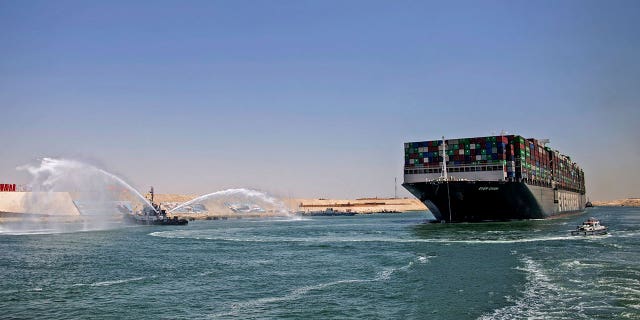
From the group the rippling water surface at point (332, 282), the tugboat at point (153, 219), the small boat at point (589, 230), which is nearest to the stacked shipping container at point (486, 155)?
the small boat at point (589, 230)

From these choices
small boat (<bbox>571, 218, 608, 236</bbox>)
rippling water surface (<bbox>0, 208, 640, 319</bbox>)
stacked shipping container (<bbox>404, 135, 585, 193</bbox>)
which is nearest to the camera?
rippling water surface (<bbox>0, 208, 640, 319</bbox>)

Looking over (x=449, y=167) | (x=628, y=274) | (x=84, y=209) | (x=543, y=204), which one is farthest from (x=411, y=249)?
(x=84, y=209)

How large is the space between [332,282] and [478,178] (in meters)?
73.0

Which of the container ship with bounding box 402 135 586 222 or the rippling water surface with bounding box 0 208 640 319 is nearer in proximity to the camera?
the rippling water surface with bounding box 0 208 640 319

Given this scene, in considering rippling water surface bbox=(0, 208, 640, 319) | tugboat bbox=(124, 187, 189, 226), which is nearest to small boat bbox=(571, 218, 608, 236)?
rippling water surface bbox=(0, 208, 640, 319)

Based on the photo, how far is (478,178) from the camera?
103062 millimetres

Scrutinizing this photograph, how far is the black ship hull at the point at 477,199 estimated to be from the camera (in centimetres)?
9356

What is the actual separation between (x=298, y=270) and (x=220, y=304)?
1327 cm

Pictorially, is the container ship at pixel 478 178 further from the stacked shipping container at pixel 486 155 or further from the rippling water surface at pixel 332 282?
the rippling water surface at pixel 332 282

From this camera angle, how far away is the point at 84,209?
164125 mm

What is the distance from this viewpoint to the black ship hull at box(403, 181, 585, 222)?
9356cm

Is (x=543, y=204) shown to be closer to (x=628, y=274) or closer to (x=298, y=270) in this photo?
(x=628, y=274)

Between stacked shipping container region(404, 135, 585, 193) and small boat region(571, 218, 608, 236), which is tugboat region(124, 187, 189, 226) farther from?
small boat region(571, 218, 608, 236)

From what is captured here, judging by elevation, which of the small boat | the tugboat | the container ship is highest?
the container ship
